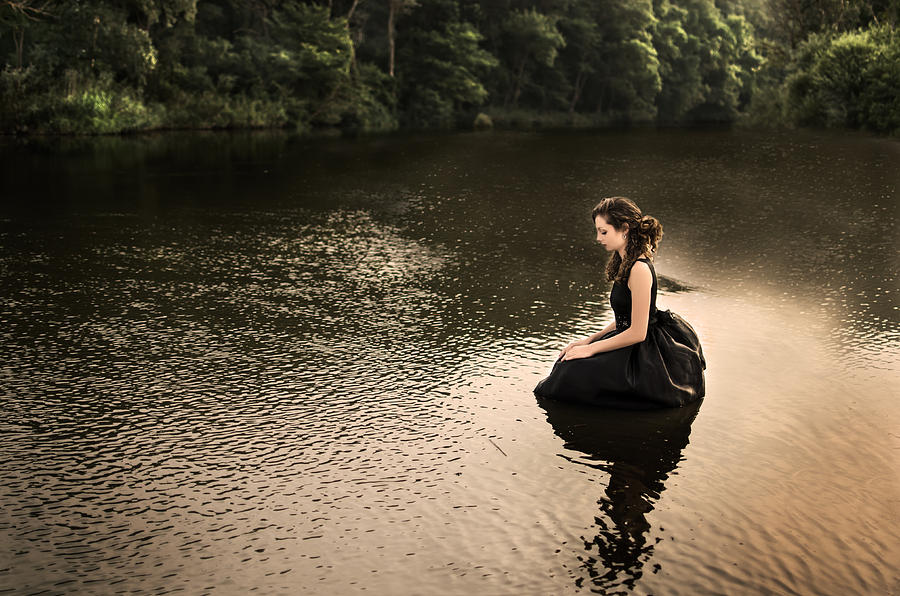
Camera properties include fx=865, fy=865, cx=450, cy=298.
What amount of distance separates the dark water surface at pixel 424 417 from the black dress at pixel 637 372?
14 cm

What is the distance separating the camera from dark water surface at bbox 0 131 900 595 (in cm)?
363

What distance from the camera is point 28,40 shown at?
32.1 meters

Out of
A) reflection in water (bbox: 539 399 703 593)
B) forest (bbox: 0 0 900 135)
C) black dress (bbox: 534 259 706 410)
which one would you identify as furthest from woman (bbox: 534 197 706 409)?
forest (bbox: 0 0 900 135)

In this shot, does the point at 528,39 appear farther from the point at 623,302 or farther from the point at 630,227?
the point at 623,302

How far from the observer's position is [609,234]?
17.2 ft

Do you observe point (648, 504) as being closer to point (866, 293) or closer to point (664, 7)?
point (866, 293)

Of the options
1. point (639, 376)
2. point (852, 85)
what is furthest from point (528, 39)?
point (639, 376)

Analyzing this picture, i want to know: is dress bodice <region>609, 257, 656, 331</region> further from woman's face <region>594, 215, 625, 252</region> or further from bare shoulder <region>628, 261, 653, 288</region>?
woman's face <region>594, 215, 625, 252</region>

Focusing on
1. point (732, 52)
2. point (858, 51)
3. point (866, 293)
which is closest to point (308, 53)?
point (858, 51)

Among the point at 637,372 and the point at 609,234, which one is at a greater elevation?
the point at 609,234

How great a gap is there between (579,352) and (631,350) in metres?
0.31

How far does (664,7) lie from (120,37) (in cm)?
4627

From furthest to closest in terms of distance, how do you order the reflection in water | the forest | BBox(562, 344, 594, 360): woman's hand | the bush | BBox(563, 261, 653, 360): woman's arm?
the forest, the bush, BBox(562, 344, 594, 360): woman's hand, BBox(563, 261, 653, 360): woman's arm, the reflection in water

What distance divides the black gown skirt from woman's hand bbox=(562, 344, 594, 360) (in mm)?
25
